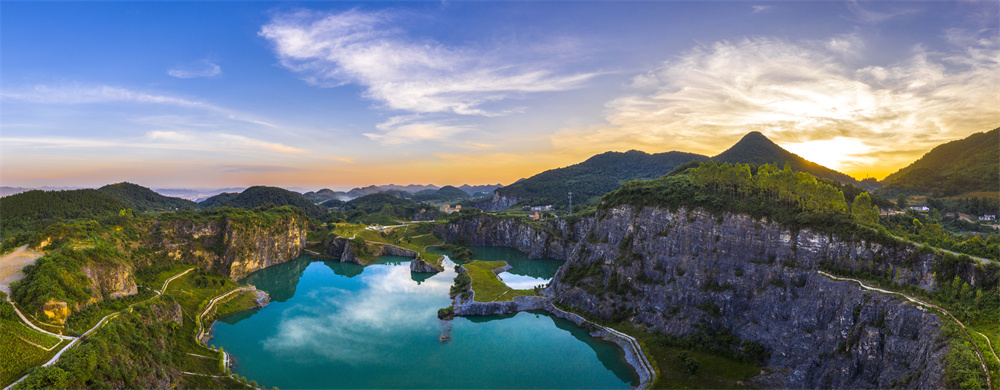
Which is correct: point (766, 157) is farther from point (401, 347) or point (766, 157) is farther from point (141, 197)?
point (141, 197)

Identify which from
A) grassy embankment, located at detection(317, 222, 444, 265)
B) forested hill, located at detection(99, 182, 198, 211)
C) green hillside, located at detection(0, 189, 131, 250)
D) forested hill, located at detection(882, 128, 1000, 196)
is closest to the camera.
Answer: green hillside, located at detection(0, 189, 131, 250)

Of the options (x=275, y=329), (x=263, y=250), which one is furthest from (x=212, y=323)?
(x=263, y=250)

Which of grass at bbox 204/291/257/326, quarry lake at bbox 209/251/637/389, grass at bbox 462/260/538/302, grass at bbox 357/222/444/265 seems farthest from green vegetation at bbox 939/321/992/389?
grass at bbox 357/222/444/265

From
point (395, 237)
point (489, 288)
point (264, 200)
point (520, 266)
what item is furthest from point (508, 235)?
point (264, 200)

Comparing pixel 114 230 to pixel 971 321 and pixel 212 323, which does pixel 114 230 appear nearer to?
pixel 212 323

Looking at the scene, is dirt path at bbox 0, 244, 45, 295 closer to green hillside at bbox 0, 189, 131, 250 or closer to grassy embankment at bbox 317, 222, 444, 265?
green hillside at bbox 0, 189, 131, 250
